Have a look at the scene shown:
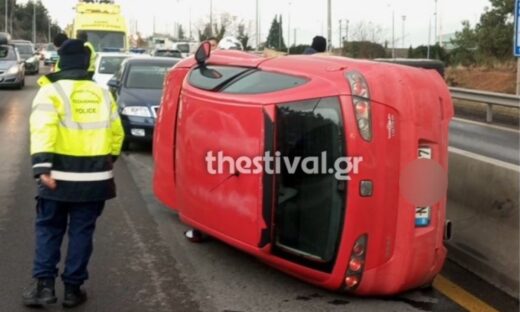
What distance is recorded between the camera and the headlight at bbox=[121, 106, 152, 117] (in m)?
11.5

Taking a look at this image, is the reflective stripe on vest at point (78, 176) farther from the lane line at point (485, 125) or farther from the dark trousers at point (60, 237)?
the lane line at point (485, 125)

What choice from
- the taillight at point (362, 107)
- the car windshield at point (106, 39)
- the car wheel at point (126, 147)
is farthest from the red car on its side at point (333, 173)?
the car windshield at point (106, 39)

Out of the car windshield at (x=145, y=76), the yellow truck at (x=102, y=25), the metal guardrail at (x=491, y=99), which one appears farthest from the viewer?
the yellow truck at (x=102, y=25)

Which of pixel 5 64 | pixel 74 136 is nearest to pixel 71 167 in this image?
pixel 74 136

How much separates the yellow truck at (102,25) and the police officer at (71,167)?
1086 inches

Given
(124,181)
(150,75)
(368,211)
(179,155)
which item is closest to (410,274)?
(368,211)

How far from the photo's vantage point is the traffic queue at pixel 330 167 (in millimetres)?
4277

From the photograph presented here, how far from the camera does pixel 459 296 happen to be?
15.8 ft

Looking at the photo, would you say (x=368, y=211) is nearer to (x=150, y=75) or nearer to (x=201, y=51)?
(x=201, y=51)

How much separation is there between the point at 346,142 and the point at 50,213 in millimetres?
1918

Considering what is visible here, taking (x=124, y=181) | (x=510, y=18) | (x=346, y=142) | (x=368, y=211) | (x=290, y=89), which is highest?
(x=510, y=18)

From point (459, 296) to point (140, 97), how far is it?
802 cm

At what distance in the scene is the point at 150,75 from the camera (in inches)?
508

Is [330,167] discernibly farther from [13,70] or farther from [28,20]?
[28,20]
